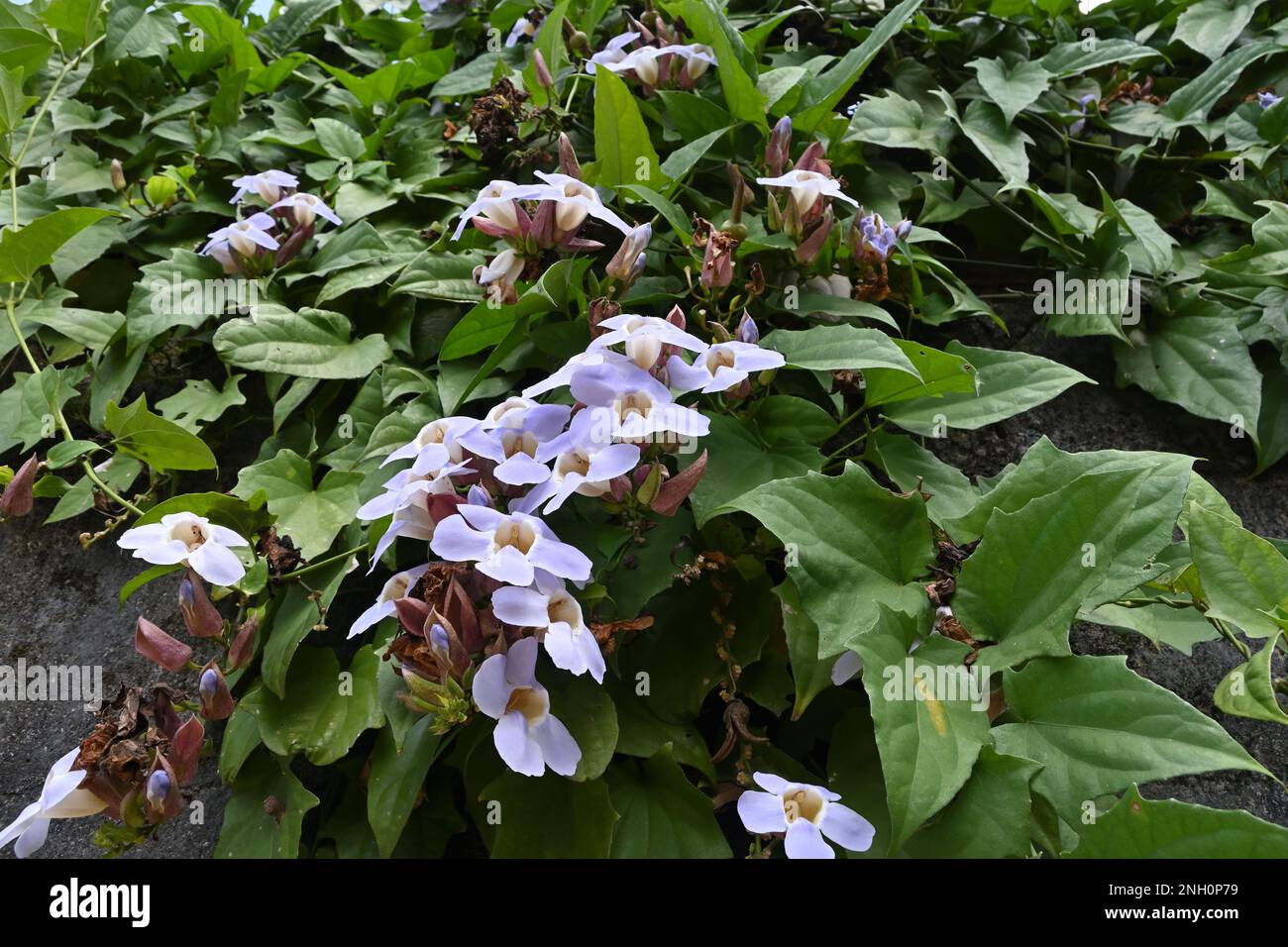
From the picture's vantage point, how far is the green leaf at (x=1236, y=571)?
852 mm

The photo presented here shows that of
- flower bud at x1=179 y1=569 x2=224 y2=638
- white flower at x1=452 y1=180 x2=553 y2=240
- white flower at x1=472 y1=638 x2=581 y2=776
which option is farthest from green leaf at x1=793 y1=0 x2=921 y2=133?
flower bud at x1=179 y1=569 x2=224 y2=638

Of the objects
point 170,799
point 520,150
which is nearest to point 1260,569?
point 170,799

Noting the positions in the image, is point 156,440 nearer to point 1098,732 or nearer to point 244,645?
point 244,645

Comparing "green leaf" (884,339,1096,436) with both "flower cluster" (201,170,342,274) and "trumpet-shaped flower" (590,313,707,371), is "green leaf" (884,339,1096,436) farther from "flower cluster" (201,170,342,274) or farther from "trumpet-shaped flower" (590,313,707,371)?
"flower cluster" (201,170,342,274)

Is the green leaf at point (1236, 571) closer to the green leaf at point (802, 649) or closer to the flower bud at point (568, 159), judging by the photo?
the green leaf at point (802, 649)

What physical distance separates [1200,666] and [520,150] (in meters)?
1.24

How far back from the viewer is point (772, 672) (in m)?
0.99

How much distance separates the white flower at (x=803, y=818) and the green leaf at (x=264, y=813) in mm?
483

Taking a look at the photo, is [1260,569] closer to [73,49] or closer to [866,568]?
[866,568]

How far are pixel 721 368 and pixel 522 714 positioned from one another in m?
0.39

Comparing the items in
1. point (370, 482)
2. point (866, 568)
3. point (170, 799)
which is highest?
point (866, 568)

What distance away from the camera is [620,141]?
3.93ft

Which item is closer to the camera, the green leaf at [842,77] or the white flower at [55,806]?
the white flower at [55,806]

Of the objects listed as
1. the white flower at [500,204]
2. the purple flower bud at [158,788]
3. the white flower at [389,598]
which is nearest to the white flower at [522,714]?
the white flower at [389,598]
